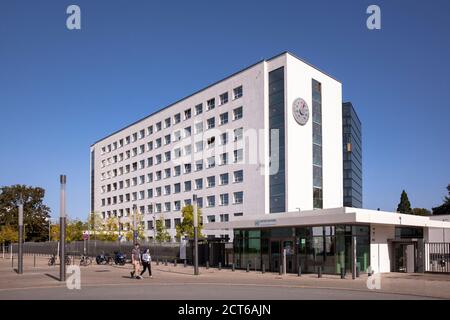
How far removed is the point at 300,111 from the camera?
5700cm

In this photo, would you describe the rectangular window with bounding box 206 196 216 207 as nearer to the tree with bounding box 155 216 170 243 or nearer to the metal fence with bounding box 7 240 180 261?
the metal fence with bounding box 7 240 180 261

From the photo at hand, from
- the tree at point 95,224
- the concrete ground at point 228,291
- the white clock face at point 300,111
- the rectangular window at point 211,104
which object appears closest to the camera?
the concrete ground at point 228,291

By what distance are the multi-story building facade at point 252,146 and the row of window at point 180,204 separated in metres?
0.12

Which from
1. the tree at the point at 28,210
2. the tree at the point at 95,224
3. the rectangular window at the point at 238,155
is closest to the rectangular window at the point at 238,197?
the rectangular window at the point at 238,155

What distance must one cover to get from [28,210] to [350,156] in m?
63.4

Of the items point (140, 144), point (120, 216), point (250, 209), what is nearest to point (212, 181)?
point (250, 209)

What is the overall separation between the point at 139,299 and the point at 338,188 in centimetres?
4964

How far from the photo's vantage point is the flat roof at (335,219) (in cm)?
2759

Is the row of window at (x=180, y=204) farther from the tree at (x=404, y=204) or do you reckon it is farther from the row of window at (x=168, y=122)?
the tree at (x=404, y=204)

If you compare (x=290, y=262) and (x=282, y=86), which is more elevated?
(x=282, y=86)

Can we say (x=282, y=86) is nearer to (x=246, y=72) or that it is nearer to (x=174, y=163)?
(x=246, y=72)

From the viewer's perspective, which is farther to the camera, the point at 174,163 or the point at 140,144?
the point at 140,144

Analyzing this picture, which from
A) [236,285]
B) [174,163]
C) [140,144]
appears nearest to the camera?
[236,285]

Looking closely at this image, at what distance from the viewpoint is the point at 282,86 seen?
56.3m
